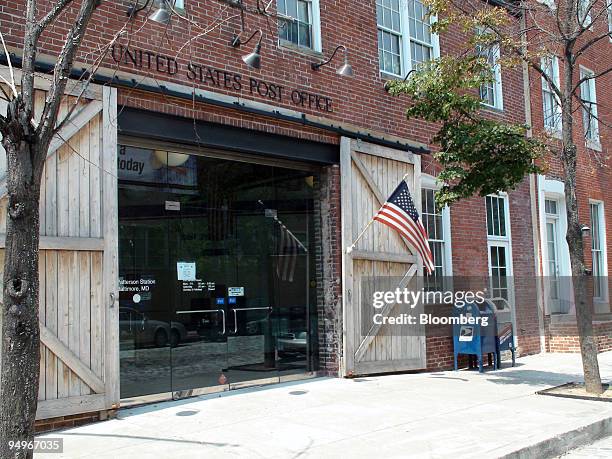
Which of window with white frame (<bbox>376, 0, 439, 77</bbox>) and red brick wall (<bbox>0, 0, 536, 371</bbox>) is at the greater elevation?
window with white frame (<bbox>376, 0, 439, 77</bbox>)

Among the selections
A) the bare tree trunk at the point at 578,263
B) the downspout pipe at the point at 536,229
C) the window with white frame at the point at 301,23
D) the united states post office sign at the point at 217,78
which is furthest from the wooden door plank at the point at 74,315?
the downspout pipe at the point at 536,229

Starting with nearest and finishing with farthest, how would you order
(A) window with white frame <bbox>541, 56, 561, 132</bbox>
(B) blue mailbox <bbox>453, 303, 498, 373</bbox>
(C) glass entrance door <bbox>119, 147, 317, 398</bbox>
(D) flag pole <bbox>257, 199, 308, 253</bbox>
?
(C) glass entrance door <bbox>119, 147, 317, 398</bbox>
(D) flag pole <bbox>257, 199, 308, 253</bbox>
(B) blue mailbox <bbox>453, 303, 498, 373</bbox>
(A) window with white frame <bbox>541, 56, 561, 132</bbox>

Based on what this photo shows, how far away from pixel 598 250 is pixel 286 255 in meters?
10.9

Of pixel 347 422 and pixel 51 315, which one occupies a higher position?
pixel 51 315

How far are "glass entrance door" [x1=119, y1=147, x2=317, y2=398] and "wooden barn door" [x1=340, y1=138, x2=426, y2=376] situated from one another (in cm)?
Result: 67

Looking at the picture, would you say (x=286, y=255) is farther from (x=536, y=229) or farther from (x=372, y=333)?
(x=536, y=229)

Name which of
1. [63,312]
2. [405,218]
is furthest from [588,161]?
[63,312]

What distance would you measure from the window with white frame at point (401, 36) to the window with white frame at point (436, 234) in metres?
2.40

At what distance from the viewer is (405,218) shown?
35.6 feet

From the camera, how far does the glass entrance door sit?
859 cm

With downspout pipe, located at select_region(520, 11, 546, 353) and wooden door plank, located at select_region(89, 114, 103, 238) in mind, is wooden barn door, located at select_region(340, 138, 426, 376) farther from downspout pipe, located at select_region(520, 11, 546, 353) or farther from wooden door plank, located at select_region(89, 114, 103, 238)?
downspout pipe, located at select_region(520, 11, 546, 353)

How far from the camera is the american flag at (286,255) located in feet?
34.5

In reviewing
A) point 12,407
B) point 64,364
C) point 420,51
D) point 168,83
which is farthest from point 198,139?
point 420,51

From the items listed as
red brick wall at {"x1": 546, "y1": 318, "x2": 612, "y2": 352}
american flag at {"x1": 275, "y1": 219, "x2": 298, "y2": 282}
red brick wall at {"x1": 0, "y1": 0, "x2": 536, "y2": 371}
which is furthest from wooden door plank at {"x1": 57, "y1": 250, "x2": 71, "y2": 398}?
red brick wall at {"x1": 546, "y1": 318, "x2": 612, "y2": 352}
